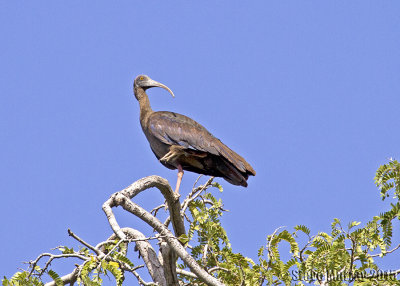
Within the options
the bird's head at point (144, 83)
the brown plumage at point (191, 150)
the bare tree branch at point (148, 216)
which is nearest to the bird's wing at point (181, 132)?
the brown plumage at point (191, 150)

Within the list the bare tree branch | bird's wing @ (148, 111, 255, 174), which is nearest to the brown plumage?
bird's wing @ (148, 111, 255, 174)

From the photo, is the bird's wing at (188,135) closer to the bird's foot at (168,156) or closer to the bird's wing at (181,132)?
the bird's wing at (181,132)

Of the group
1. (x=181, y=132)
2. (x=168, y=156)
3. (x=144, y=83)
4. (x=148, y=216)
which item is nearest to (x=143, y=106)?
(x=144, y=83)

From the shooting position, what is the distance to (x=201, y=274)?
6375mm

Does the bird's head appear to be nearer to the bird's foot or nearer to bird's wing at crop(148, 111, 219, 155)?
bird's wing at crop(148, 111, 219, 155)

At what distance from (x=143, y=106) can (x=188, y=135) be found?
1.40 metres

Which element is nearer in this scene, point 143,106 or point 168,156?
point 168,156

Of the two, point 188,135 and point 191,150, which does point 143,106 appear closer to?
point 188,135

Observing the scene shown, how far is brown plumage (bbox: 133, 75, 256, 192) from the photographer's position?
8891 millimetres

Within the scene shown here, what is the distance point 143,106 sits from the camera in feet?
34.2

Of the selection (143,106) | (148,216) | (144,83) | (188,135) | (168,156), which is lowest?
(148,216)

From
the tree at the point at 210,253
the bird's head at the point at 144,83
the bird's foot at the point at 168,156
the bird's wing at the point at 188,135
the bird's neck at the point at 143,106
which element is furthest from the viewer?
the bird's head at the point at 144,83

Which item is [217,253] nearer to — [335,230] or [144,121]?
[335,230]

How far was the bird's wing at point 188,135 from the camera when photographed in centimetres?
884
